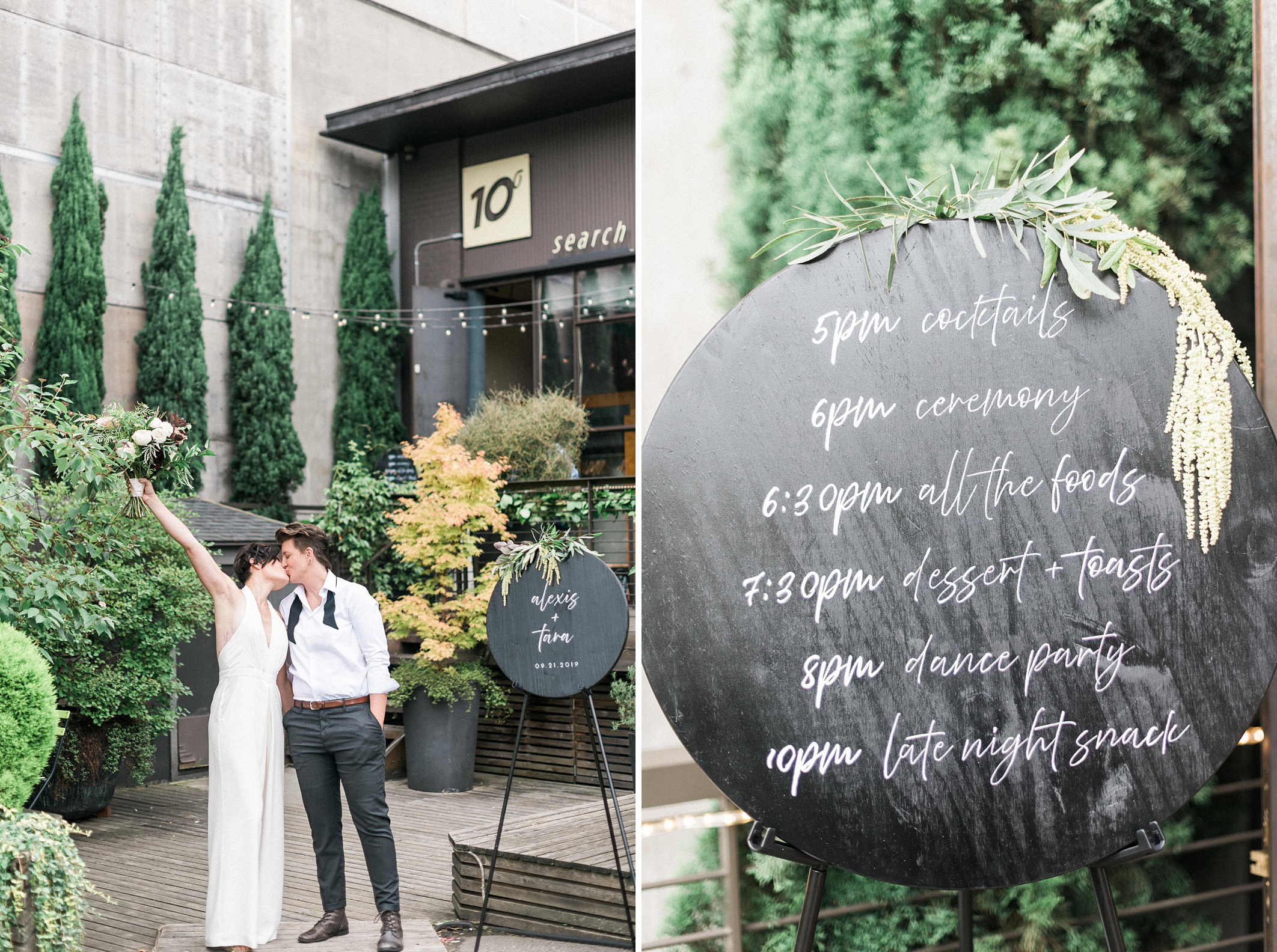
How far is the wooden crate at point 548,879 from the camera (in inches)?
176

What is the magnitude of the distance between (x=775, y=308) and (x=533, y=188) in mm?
12168

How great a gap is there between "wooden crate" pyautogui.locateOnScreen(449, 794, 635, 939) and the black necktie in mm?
1277

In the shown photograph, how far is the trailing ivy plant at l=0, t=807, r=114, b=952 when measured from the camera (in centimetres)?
326

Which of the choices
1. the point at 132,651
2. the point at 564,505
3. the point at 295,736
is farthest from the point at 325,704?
the point at 564,505

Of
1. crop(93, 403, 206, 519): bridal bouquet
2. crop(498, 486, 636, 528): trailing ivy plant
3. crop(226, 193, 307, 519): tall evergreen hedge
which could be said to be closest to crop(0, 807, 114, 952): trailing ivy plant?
crop(93, 403, 206, 519): bridal bouquet

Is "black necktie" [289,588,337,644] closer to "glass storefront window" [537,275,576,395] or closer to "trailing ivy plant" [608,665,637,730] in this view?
"trailing ivy plant" [608,665,637,730]

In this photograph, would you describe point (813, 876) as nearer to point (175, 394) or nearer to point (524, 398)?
point (524, 398)

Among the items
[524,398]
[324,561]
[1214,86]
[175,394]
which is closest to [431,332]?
[524,398]

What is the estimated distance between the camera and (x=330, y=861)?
14.6 feet

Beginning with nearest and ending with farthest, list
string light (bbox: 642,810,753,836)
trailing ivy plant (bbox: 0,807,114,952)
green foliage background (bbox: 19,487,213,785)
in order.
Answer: string light (bbox: 642,810,753,836)
trailing ivy plant (bbox: 0,807,114,952)
green foliage background (bbox: 19,487,213,785)

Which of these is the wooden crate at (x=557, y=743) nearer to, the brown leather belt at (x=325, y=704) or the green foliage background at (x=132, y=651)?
the green foliage background at (x=132, y=651)

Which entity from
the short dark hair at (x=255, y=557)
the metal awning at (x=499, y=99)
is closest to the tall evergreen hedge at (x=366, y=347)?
the metal awning at (x=499, y=99)

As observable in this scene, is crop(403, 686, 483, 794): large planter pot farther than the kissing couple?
Yes

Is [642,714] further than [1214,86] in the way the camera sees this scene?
No
